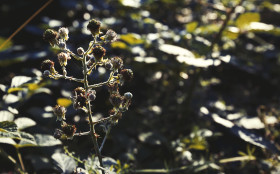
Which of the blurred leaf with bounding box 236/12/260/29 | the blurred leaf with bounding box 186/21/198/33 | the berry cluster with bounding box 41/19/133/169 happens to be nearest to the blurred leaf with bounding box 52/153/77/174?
the berry cluster with bounding box 41/19/133/169

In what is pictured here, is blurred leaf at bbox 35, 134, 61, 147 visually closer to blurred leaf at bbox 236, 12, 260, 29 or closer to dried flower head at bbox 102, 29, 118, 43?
dried flower head at bbox 102, 29, 118, 43

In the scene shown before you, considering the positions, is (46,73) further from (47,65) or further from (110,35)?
(110,35)

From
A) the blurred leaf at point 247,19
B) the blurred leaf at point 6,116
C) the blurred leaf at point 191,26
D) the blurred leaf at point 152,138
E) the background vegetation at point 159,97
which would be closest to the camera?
the blurred leaf at point 6,116

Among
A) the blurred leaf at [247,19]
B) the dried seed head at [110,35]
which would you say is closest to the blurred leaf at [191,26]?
the blurred leaf at [247,19]

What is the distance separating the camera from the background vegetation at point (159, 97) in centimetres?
161

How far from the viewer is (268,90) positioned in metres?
2.93

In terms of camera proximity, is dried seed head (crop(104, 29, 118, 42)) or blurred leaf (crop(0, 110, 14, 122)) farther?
blurred leaf (crop(0, 110, 14, 122))

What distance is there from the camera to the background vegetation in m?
1.61

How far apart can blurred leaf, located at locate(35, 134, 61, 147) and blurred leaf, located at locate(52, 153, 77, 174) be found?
2.6 inches

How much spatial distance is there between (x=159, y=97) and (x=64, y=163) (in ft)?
4.49

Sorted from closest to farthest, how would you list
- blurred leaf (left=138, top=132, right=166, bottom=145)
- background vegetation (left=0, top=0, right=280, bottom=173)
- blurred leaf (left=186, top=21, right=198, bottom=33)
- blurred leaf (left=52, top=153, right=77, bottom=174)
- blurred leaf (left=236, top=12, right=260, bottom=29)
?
blurred leaf (left=52, top=153, right=77, bottom=174), background vegetation (left=0, top=0, right=280, bottom=173), blurred leaf (left=138, top=132, right=166, bottom=145), blurred leaf (left=236, top=12, right=260, bottom=29), blurred leaf (left=186, top=21, right=198, bottom=33)

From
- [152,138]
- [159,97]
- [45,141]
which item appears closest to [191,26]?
[159,97]

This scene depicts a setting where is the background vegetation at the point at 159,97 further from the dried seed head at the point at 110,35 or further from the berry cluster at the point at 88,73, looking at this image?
the dried seed head at the point at 110,35

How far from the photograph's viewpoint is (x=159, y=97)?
259 cm
